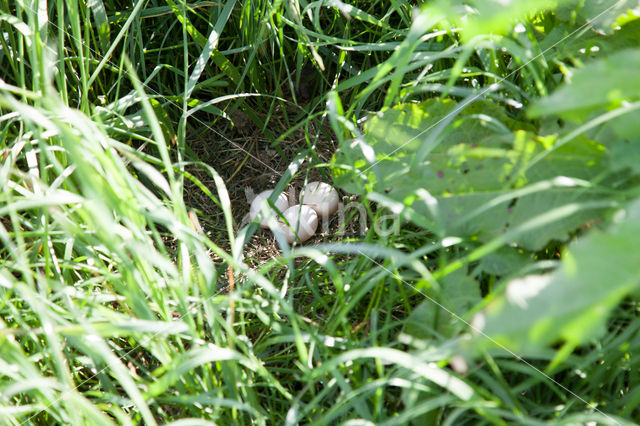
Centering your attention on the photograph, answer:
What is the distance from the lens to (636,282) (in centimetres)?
62

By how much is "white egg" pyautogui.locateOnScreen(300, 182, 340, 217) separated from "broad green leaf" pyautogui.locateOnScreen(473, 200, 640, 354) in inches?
39.3

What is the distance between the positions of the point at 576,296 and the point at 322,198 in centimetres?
105

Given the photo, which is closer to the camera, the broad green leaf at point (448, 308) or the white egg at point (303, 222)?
the broad green leaf at point (448, 308)

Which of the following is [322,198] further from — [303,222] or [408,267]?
[408,267]

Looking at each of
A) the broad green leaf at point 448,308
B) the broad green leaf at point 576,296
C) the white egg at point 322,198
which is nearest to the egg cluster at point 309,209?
the white egg at point 322,198

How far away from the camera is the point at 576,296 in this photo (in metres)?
0.62

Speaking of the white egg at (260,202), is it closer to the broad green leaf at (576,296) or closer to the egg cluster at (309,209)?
the egg cluster at (309,209)

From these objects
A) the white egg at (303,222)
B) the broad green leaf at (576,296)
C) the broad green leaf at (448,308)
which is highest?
the broad green leaf at (576,296)

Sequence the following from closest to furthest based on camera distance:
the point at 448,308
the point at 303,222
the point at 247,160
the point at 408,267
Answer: the point at 448,308 → the point at 408,267 → the point at 303,222 → the point at 247,160

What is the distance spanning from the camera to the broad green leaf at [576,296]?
0.61 metres

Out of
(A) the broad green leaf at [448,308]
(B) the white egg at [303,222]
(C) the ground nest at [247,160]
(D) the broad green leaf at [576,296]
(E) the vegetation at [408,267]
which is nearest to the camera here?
(D) the broad green leaf at [576,296]

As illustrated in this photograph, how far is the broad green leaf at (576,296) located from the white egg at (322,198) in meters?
1.00

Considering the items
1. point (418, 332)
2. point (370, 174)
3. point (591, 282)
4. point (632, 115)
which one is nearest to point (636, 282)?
point (591, 282)

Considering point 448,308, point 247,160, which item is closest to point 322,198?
point 247,160
